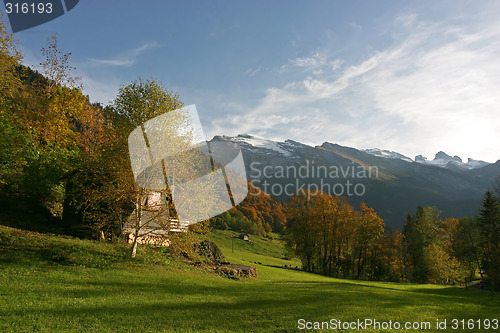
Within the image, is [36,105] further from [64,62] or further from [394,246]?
[394,246]

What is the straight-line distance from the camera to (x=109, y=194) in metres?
22.5

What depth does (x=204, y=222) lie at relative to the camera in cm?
2458

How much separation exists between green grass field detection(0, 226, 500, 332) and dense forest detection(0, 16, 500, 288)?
4326mm

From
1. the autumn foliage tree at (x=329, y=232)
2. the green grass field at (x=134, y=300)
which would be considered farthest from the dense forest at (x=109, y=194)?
the green grass field at (x=134, y=300)

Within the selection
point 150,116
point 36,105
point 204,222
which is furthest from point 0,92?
point 204,222

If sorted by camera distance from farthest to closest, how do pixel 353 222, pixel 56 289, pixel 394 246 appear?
pixel 394 246 → pixel 353 222 → pixel 56 289

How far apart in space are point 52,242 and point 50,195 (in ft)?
35.8

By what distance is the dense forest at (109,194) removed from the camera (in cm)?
2417

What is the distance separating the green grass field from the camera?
443 inches

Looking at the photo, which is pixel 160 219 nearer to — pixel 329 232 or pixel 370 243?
pixel 329 232

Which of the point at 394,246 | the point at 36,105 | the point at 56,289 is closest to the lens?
the point at 56,289

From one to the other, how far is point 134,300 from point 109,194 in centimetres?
1080

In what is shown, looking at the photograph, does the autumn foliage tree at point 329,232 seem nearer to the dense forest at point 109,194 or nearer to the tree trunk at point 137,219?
the dense forest at point 109,194

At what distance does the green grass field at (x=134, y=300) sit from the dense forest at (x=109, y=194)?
4.33m
